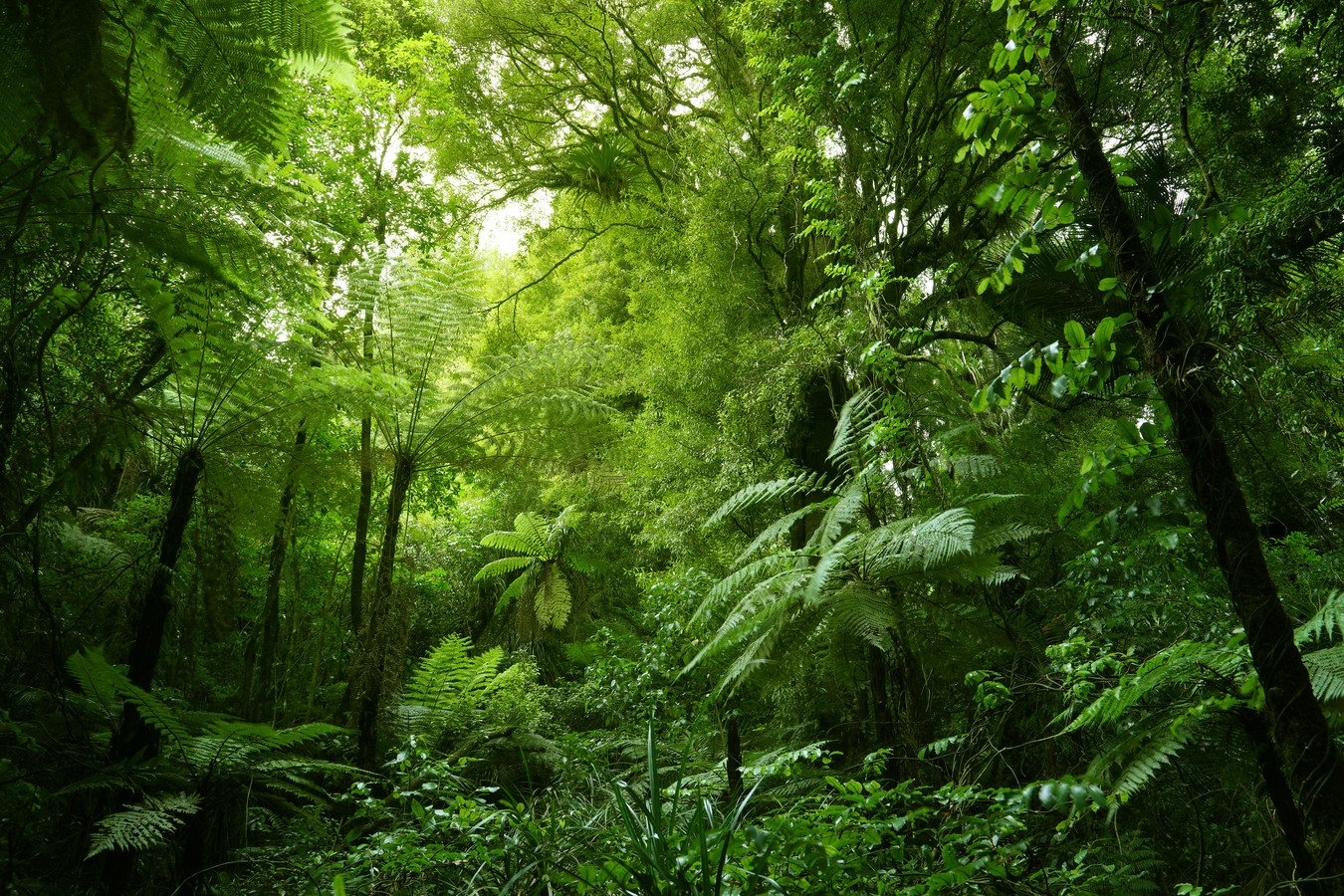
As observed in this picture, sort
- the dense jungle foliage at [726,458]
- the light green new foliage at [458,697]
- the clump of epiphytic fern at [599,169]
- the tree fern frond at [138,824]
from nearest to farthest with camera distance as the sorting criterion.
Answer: the dense jungle foliage at [726,458], the tree fern frond at [138,824], the light green new foliage at [458,697], the clump of epiphytic fern at [599,169]

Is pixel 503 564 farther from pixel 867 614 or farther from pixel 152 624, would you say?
pixel 867 614

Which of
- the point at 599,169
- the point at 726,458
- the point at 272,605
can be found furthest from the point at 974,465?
the point at 599,169

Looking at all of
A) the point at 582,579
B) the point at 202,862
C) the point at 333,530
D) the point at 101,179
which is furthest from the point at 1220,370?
the point at 582,579

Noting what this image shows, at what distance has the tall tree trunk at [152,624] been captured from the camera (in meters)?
2.38

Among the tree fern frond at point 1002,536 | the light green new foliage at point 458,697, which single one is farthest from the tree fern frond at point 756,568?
the light green new foliage at point 458,697

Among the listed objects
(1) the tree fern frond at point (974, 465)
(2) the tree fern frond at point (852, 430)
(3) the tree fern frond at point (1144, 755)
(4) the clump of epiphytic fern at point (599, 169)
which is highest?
(4) the clump of epiphytic fern at point (599, 169)

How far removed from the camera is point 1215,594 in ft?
8.53

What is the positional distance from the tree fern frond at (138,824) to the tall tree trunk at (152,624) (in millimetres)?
280

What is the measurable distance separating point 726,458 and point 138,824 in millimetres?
3658

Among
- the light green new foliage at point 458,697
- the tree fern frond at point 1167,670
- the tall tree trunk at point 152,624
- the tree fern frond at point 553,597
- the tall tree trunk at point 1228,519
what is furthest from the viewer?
the tree fern frond at point 553,597

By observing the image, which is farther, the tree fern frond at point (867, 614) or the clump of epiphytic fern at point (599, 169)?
the clump of epiphytic fern at point (599, 169)

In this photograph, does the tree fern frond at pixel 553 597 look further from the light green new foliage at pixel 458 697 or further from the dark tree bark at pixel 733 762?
the dark tree bark at pixel 733 762

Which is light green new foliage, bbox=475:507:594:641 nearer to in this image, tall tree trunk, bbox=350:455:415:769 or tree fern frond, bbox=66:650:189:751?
tall tree trunk, bbox=350:455:415:769

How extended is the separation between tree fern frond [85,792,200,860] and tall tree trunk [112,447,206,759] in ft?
0.92
